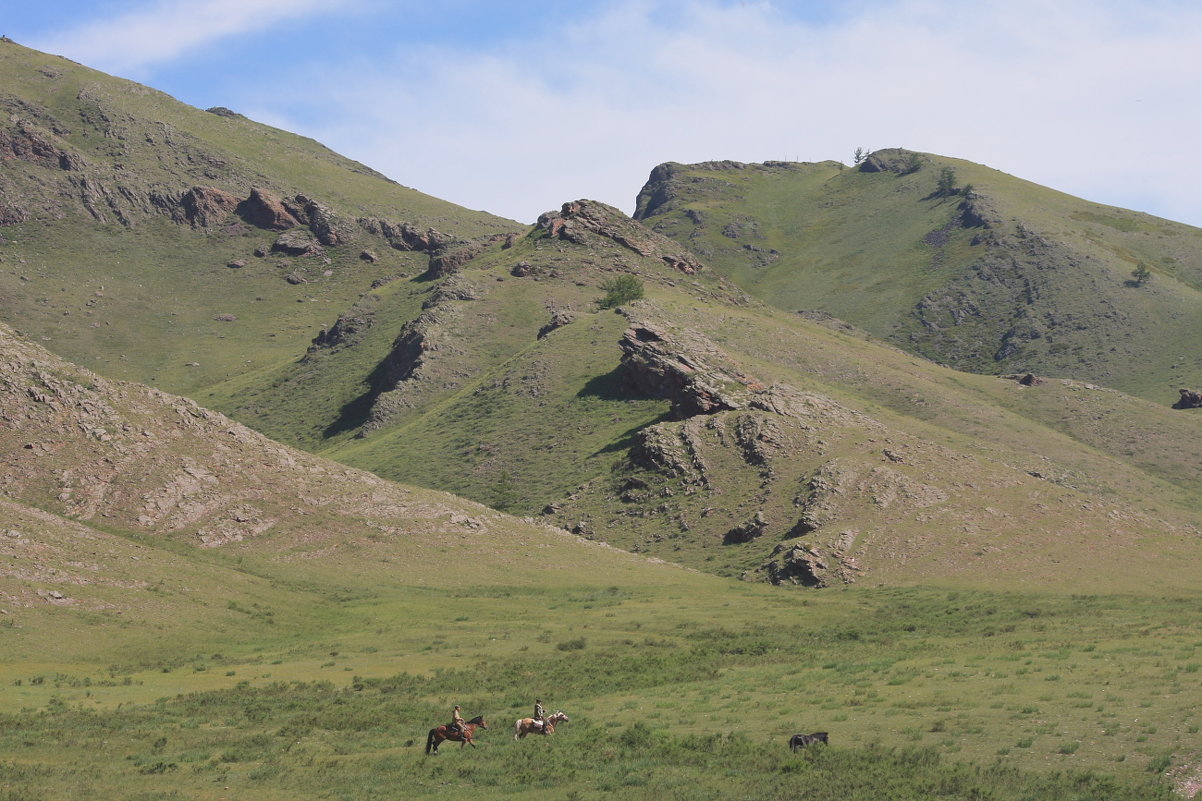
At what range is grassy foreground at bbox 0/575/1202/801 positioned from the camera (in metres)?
29.3

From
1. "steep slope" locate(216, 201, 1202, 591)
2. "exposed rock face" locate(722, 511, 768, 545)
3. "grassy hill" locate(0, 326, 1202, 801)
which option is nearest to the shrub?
"steep slope" locate(216, 201, 1202, 591)

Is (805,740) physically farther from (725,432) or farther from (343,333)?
(343,333)

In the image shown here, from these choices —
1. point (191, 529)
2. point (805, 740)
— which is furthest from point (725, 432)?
point (805, 740)

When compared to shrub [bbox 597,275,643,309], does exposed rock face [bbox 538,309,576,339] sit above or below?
below

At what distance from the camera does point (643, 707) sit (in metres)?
41.8

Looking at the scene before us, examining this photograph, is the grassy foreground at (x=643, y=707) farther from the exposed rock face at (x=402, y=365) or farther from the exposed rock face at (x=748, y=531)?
the exposed rock face at (x=402, y=365)

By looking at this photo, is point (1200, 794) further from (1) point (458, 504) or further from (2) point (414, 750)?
(1) point (458, 504)

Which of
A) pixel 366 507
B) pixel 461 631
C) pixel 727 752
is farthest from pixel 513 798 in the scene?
pixel 366 507

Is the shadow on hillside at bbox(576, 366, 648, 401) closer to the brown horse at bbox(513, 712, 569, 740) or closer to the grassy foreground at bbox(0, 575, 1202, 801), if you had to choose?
the grassy foreground at bbox(0, 575, 1202, 801)

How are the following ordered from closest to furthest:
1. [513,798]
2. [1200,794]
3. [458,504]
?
1. [1200,794]
2. [513,798]
3. [458,504]

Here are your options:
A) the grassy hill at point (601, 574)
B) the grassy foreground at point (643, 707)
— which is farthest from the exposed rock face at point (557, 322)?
the grassy foreground at point (643, 707)

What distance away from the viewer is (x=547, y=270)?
618 feet

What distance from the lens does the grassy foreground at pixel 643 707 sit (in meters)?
29.3

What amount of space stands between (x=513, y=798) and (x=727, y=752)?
7.89 meters
